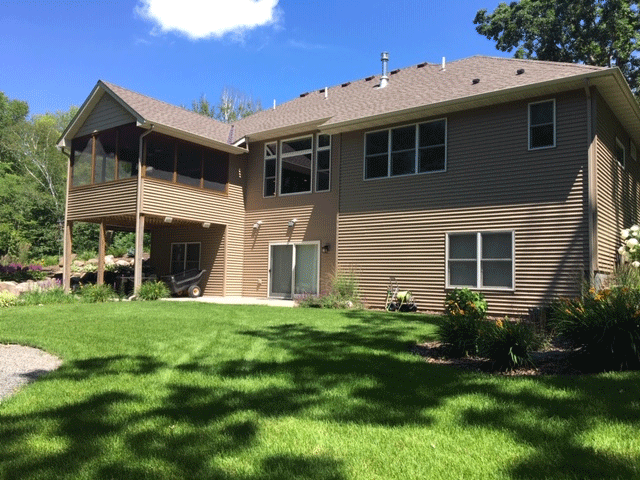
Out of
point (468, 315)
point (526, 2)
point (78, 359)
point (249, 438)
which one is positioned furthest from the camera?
point (526, 2)

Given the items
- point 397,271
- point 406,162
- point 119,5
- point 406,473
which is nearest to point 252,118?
point 119,5

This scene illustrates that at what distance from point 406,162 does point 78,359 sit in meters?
9.46

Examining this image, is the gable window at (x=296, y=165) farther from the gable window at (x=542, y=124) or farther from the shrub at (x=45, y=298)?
the shrub at (x=45, y=298)

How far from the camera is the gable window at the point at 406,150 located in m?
12.5

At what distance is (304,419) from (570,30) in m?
25.1

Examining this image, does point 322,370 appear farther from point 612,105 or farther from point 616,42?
point 616,42

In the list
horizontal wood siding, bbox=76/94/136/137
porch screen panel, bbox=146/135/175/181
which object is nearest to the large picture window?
porch screen panel, bbox=146/135/175/181

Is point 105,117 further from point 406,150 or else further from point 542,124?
point 542,124

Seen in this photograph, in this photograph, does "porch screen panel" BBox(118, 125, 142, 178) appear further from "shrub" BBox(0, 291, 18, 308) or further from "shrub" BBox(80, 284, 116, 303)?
"shrub" BBox(0, 291, 18, 308)

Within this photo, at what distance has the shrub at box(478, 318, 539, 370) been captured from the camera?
5090 millimetres

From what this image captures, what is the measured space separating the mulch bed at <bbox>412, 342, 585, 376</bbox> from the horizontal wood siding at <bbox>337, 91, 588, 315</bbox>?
467cm

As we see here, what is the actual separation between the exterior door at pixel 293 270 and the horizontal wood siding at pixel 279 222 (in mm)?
218

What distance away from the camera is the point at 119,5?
15109 millimetres

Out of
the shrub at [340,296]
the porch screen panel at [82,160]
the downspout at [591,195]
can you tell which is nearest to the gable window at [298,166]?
the shrub at [340,296]
